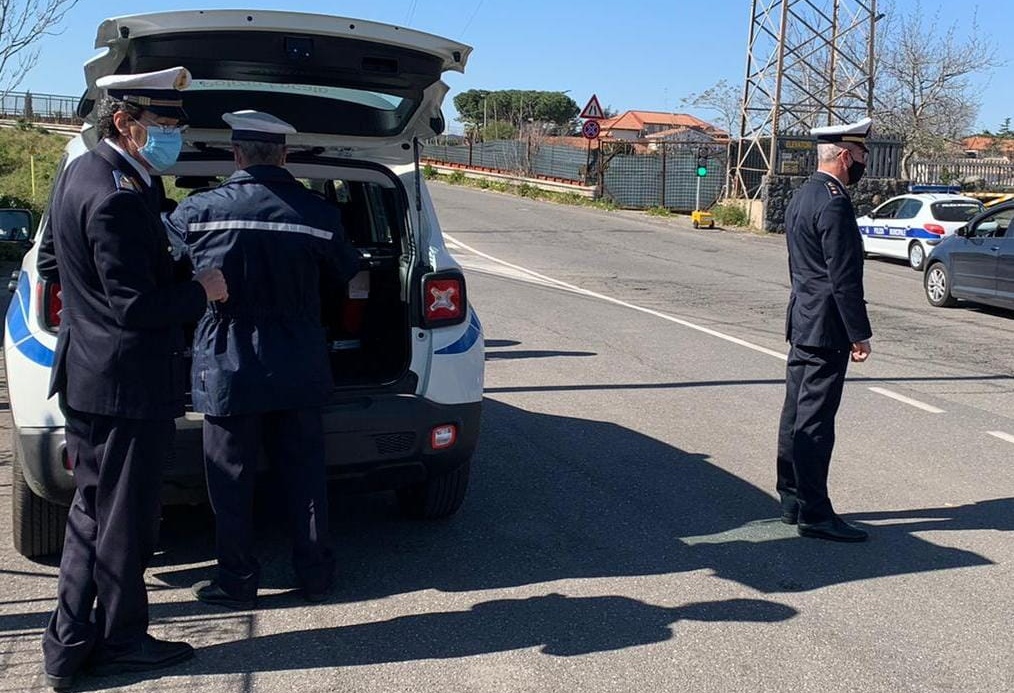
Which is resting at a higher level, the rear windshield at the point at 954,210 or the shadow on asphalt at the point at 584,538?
the rear windshield at the point at 954,210

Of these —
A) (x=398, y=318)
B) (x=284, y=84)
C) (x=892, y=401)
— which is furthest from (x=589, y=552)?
(x=892, y=401)

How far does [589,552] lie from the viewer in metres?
5.18

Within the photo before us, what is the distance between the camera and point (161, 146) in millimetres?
3695

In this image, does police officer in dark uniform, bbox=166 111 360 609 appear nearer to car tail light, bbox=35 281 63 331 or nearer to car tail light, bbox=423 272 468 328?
car tail light, bbox=35 281 63 331

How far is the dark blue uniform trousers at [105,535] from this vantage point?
12.0 feet

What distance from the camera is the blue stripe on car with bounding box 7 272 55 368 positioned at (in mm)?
4301

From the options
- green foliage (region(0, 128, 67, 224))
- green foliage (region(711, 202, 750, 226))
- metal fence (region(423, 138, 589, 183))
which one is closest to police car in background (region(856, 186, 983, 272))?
green foliage (region(711, 202, 750, 226))

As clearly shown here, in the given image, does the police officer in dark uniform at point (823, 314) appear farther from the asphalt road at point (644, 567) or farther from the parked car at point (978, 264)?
the parked car at point (978, 264)

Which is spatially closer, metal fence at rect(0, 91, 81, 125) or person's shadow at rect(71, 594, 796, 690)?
person's shadow at rect(71, 594, 796, 690)

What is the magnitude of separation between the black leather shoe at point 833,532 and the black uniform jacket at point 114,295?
3190 mm

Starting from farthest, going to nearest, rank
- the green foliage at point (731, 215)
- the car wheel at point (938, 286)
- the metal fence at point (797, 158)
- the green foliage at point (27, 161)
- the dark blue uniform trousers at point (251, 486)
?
the green foliage at point (731, 215) < the metal fence at point (797, 158) < the green foliage at point (27, 161) < the car wheel at point (938, 286) < the dark blue uniform trousers at point (251, 486)

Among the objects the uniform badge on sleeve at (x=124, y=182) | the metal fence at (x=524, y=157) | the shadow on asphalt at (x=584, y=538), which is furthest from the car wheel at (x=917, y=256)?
the metal fence at (x=524, y=157)

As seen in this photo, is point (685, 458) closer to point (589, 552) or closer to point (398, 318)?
point (589, 552)

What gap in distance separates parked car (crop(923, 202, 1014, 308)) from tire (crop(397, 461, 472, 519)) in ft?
34.0
